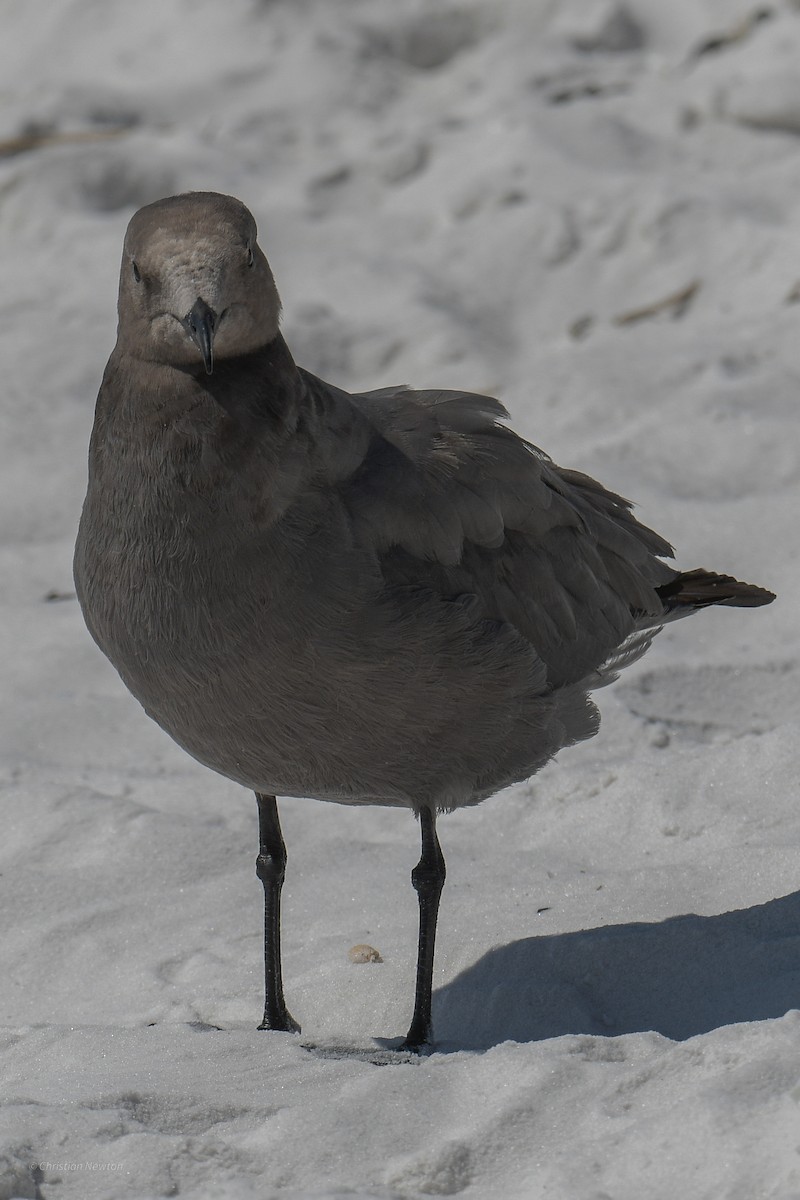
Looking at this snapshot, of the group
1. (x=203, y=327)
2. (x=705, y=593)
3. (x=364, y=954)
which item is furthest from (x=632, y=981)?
(x=203, y=327)

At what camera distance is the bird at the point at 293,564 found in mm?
3377

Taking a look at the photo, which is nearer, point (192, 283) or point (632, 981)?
point (192, 283)

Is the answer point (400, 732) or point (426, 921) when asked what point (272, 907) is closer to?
point (426, 921)

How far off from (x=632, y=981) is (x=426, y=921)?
1.52ft

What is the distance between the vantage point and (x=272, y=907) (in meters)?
3.98

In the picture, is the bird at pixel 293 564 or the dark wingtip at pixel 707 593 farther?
the dark wingtip at pixel 707 593

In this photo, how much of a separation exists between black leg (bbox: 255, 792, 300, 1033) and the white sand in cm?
9

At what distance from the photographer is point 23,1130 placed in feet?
9.34

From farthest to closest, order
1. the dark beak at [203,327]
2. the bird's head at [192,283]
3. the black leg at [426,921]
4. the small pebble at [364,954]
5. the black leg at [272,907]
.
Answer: the small pebble at [364,954] < the black leg at [272,907] < the black leg at [426,921] < the bird's head at [192,283] < the dark beak at [203,327]

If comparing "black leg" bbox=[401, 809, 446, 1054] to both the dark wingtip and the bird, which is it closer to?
the bird

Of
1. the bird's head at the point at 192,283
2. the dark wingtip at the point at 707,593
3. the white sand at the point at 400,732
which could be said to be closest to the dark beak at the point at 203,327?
the bird's head at the point at 192,283

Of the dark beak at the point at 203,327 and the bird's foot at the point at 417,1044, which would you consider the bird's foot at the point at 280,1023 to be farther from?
the dark beak at the point at 203,327

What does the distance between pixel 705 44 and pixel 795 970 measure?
6.00 meters

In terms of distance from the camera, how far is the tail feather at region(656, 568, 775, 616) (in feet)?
14.5
